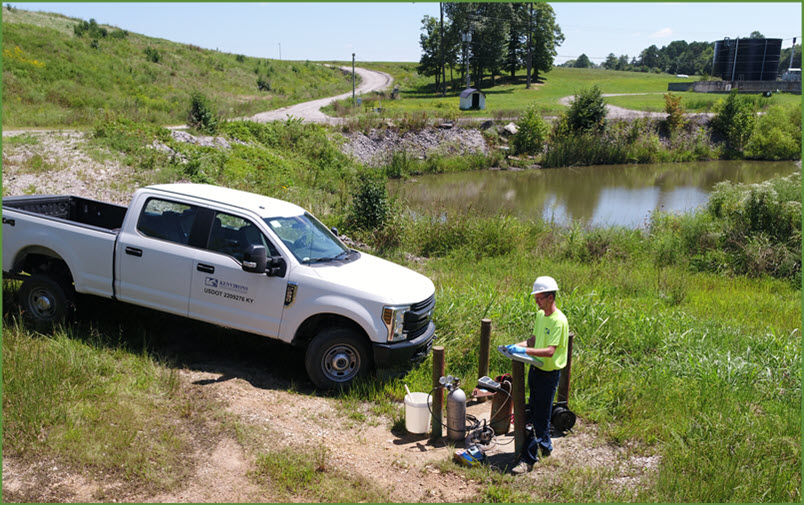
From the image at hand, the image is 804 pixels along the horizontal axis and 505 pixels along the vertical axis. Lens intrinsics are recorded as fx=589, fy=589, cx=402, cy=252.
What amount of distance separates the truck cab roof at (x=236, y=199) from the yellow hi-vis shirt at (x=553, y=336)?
152 inches

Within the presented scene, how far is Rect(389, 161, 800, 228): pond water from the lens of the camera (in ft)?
84.3

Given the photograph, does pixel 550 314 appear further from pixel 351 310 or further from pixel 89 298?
pixel 89 298

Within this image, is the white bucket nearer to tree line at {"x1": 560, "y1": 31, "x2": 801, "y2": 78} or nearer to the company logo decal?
the company logo decal

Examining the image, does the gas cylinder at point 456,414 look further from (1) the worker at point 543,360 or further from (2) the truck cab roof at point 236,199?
(2) the truck cab roof at point 236,199

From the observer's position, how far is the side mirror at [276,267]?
23.5ft

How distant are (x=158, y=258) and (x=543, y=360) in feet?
16.3

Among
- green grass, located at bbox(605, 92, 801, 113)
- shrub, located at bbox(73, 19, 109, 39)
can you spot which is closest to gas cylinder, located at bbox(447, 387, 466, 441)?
shrub, located at bbox(73, 19, 109, 39)

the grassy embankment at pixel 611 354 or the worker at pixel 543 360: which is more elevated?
the worker at pixel 543 360

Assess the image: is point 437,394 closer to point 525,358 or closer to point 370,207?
point 525,358

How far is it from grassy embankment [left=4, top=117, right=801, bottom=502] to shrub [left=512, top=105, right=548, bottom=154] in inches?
1157

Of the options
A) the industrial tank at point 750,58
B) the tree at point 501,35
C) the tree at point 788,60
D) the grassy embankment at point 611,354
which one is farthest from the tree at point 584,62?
the grassy embankment at point 611,354

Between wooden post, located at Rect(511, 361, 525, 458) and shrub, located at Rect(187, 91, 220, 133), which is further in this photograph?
shrub, located at Rect(187, 91, 220, 133)

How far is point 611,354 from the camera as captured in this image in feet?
27.8

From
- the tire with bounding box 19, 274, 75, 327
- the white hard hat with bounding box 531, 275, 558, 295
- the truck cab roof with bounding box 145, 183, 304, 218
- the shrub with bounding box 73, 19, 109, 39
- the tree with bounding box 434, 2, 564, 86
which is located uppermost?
the tree with bounding box 434, 2, 564, 86
